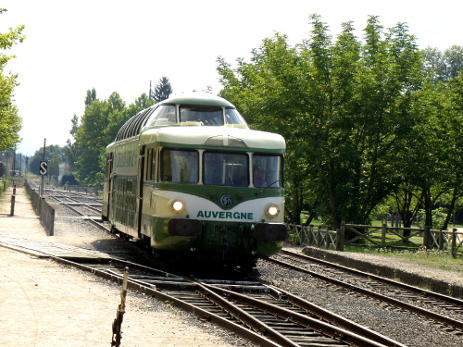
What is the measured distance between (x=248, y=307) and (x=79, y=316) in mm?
2926

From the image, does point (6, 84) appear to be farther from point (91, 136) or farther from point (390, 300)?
point (91, 136)

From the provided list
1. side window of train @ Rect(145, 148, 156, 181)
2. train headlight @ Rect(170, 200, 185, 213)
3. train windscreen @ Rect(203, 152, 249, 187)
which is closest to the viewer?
train headlight @ Rect(170, 200, 185, 213)

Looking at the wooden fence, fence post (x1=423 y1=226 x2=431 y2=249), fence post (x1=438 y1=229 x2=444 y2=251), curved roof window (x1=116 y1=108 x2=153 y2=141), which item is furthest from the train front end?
fence post (x1=423 y1=226 x2=431 y2=249)


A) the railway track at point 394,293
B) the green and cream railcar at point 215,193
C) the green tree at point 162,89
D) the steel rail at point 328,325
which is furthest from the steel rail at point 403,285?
the green tree at point 162,89

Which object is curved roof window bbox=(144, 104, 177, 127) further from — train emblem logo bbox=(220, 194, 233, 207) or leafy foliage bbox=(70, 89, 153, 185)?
leafy foliage bbox=(70, 89, 153, 185)

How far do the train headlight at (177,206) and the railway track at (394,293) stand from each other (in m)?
3.60

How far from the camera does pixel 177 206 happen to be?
48.2ft

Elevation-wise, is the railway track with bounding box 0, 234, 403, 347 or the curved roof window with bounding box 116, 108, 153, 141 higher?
the curved roof window with bounding box 116, 108, 153, 141

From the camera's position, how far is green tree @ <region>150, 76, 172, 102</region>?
114 m

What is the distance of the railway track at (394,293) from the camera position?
1171 centimetres

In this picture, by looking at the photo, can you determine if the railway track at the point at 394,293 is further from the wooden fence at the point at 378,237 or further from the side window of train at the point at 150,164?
the wooden fence at the point at 378,237

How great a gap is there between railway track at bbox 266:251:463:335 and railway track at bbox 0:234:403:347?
A: 189 centimetres

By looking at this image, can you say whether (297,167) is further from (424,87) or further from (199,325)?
(199,325)

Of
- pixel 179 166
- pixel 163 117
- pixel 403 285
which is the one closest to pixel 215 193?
pixel 179 166
